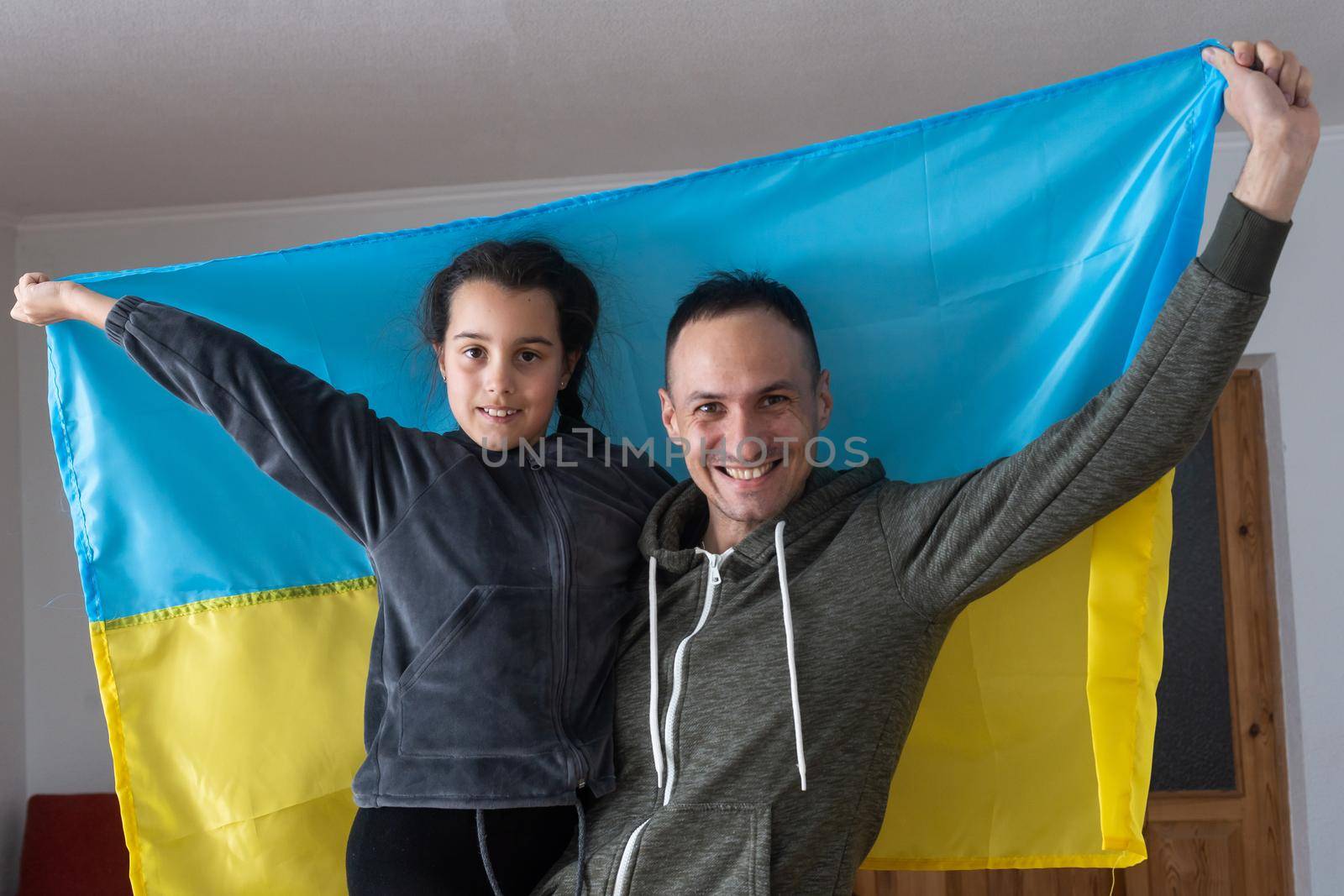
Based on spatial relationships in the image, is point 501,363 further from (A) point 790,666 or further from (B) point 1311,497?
(B) point 1311,497

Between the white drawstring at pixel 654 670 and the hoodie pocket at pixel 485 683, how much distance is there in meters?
0.11

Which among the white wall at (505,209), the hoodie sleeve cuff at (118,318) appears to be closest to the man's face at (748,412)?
the hoodie sleeve cuff at (118,318)

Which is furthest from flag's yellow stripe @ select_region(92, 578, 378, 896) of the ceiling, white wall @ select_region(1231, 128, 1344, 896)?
white wall @ select_region(1231, 128, 1344, 896)

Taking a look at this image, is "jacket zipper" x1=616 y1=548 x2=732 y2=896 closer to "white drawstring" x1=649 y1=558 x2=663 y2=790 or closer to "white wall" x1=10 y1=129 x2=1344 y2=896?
"white drawstring" x1=649 y1=558 x2=663 y2=790

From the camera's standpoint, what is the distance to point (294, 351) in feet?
5.75

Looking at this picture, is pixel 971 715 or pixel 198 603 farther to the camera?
pixel 198 603

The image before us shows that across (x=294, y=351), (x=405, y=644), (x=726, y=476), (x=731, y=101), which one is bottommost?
(x=405, y=644)

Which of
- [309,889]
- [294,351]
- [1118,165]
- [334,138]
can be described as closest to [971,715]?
[1118,165]

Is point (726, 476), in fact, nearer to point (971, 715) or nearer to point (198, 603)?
point (971, 715)

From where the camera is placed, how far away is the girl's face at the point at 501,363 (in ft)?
4.58

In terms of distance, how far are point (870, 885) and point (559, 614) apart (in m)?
2.32

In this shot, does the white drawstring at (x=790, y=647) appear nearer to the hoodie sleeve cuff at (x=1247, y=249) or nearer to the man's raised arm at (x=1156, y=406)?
the man's raised arm at (x=1156, y=406)

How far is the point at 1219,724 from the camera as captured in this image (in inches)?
124

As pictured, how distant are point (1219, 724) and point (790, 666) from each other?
245 cm
